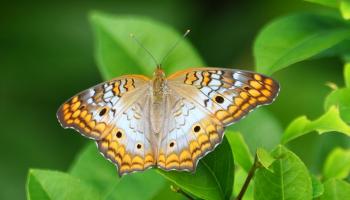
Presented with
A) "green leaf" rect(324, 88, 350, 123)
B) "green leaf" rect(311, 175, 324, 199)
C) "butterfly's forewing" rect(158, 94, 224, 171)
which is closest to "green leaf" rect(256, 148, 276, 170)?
"green leaf" rect(311, 175, 324, 199)

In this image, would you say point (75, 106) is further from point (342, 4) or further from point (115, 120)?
point (342, 4)

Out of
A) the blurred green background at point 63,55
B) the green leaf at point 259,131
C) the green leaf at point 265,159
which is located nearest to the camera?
the green leaf at point 265,159

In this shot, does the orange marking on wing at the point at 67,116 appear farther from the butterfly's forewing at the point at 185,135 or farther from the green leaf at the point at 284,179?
the green leaf at the point at 284,179

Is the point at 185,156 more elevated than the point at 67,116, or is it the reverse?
the point at 185,156

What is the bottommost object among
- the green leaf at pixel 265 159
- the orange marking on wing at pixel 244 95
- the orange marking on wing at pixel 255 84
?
the green leaf at pixel 265 159

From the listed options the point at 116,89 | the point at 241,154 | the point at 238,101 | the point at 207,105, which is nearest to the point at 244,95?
the point at 238,101

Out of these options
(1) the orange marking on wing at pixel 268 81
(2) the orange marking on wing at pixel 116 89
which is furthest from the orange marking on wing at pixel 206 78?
(2) the orange marking on wing at pixel 116 89

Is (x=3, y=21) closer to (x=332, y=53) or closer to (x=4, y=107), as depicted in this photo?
(x=4, y=107)

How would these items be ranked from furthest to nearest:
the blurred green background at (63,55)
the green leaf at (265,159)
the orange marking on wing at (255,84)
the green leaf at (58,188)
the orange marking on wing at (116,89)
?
the blurred green background at (63,55), the orange marking on wing at (116,89), the orange marking on wing at (255,84), the green leaf at (58,188), the green leaf at (265,159)
